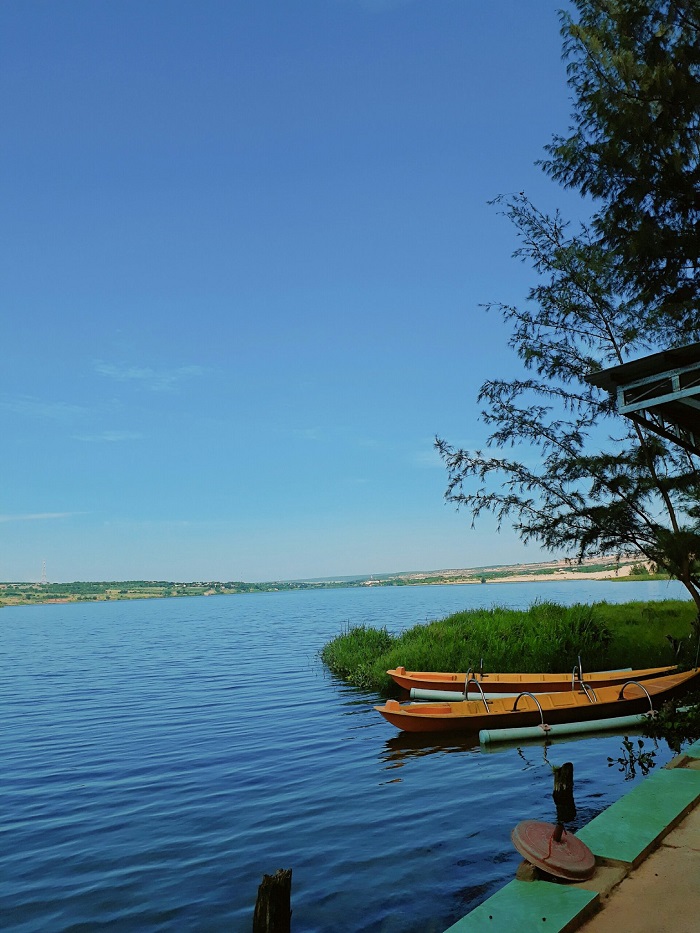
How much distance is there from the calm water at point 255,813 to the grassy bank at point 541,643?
2.47 m

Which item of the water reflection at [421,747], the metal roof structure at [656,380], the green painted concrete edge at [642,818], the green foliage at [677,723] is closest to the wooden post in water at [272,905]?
the green painted concrete edge at [642,818]

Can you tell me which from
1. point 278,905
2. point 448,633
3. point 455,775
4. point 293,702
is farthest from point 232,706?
point 278,905

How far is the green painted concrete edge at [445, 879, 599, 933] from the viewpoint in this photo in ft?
17.0

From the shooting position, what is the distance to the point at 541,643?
21.7 meters

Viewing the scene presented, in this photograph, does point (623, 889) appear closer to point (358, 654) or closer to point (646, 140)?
point (646, 140)

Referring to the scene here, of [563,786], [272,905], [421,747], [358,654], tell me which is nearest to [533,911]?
[272,905]

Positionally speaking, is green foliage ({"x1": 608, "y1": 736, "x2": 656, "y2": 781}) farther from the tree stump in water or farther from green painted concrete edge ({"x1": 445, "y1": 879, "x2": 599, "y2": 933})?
green painted concrete edge ({"x1": 445, "y1": 879, "x2": 599, "y2": 933})

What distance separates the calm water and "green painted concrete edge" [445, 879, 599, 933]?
7.19 feet

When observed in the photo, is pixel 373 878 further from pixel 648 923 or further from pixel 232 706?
pixel 232 706

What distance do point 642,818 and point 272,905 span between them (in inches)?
160

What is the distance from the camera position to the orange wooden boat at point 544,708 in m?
14.9

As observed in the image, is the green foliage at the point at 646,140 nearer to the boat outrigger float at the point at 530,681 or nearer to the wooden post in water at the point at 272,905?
the boat outrigger float at the point at 530,681

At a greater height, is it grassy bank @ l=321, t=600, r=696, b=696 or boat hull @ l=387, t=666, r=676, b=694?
grassy bank @ l=321, t=600, r=696, b=696

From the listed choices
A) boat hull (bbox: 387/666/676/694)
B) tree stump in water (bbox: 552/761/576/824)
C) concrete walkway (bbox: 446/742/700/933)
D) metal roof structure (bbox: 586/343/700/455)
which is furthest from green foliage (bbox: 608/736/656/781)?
metal roof structure (bbox: 586/343/700/455)
